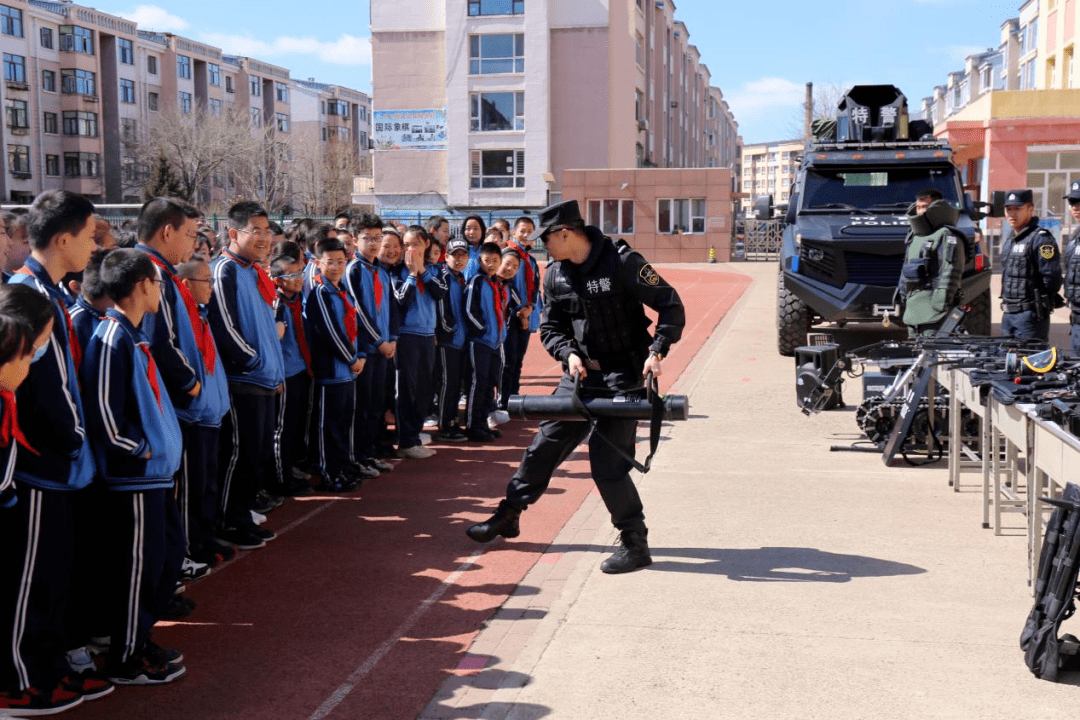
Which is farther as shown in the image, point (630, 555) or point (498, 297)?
point (498, 297)

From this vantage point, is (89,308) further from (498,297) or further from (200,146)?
(200,146)

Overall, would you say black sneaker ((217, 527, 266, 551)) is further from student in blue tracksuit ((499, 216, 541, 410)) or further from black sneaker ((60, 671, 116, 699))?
student in blue tracksuit ((499, 216, 541, 410))

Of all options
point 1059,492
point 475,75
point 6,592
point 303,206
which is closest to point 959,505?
point 1059,492

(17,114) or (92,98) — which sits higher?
(92,98)

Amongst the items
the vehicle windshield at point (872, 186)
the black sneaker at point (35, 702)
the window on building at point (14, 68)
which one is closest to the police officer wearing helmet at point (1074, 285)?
the vehicle windshield at point (872, 186)

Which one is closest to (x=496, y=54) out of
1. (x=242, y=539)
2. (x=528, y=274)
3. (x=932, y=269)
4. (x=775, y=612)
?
(x=528, y=274)

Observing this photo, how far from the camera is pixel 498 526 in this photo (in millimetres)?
6531

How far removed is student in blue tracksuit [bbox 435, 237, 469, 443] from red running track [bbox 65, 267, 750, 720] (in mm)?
1235

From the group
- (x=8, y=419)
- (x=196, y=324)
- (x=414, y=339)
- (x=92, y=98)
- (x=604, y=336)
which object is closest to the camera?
(x=8, y=419)

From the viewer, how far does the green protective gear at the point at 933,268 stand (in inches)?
387

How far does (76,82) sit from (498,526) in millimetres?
71887

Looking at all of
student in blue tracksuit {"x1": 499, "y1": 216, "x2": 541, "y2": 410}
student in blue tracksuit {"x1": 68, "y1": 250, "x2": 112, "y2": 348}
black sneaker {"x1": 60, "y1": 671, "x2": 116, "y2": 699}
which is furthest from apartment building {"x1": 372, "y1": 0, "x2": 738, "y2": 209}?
black sneaker {"x1": 60, "y1": 671, "x2": 116, "y2": 699}

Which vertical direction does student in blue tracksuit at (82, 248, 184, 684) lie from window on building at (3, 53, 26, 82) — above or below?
below

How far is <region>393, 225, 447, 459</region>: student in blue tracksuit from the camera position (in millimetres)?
9023
